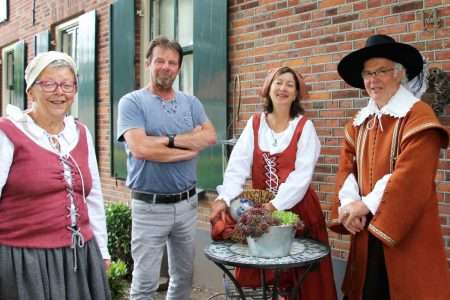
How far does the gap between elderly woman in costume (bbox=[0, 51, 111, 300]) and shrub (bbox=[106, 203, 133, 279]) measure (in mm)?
2947

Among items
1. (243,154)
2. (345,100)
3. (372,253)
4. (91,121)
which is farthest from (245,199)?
(91,121)

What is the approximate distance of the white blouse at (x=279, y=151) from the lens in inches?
114

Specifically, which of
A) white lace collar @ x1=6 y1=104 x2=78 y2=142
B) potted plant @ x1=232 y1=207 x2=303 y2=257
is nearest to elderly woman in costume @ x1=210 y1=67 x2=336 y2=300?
potted plant @ x1=232 y1=207 x2=303 y2=257

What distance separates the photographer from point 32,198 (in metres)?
2.20

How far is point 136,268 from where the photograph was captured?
10.8ft

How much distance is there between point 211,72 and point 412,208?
2.75 metres

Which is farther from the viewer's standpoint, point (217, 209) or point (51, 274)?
point (217, 209)

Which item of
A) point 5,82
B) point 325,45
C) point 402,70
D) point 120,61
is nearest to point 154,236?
point 402,70

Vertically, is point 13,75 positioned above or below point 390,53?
above

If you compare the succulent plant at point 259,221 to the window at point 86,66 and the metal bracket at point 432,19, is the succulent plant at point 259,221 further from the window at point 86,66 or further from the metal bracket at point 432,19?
the window at point 86,66

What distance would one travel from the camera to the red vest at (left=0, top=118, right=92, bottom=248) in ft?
7.13

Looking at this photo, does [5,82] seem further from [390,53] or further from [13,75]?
[390,53]

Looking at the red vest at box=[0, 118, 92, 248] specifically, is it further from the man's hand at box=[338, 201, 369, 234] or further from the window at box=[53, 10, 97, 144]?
the window at box=[53, 10, 97, 144]

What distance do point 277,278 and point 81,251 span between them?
1034mm
